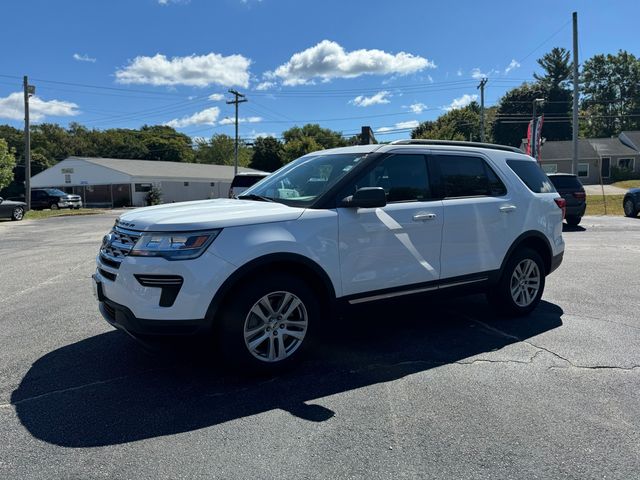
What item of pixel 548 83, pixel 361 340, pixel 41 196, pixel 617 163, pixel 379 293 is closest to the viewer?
pixel 379 293

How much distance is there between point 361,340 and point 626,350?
2.51m

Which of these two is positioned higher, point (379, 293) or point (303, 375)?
point (379, 293)

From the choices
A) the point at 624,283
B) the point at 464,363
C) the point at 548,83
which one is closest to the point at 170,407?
the point at 464,363

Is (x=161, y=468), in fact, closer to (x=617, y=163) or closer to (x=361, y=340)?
(x=361, y=340)

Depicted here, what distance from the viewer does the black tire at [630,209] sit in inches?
Answer: 770

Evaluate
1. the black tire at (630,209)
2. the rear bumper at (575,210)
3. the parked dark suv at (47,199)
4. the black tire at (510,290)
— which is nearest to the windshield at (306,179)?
the black tire at (510,290)

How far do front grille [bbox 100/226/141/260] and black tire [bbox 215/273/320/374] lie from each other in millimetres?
871

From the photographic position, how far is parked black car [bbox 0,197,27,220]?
24.1 meters

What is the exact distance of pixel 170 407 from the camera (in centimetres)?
355

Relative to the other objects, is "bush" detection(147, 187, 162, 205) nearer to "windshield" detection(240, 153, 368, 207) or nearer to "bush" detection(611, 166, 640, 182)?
"windshield" detection(240, 153, 368, 207)

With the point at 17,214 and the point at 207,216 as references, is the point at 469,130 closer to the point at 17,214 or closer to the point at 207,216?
the point at 17,214

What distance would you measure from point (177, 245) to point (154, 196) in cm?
4489

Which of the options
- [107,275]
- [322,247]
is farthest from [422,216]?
[107,275]

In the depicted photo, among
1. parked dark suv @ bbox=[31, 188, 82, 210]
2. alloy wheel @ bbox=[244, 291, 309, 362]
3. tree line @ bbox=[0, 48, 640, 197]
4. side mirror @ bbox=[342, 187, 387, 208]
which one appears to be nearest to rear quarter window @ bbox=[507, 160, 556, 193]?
side mirror @ bbox=[342, 187, 387, 208]
